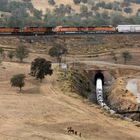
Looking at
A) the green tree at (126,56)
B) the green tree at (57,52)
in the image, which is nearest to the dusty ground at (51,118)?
the green tree at (57,52)

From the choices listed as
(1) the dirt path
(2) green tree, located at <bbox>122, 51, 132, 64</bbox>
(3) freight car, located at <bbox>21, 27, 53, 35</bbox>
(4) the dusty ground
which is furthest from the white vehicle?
(4) the dusty ground

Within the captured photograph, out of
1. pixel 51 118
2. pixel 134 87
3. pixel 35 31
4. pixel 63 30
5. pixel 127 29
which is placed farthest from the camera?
pixel 127 29

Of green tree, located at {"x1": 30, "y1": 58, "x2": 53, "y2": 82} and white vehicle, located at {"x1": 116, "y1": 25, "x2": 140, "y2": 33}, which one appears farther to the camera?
white vehicle, located at {"x1": 116, "y1": 25, "x2": 140, "y2": 33}

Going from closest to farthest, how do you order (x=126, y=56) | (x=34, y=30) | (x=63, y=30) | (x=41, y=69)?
(x=41, y=69) < (x=126, y=56) < (x=34, y=30) < (x=63, y=30)

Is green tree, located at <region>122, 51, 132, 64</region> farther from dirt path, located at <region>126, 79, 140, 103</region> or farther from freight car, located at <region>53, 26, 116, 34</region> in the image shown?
dirt path, located at <region>126, 79, 140, 103</region>

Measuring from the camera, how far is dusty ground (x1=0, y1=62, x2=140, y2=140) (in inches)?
2085

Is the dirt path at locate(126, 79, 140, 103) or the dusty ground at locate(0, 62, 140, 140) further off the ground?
the dirt path at locate(126, 79, 140, 103)

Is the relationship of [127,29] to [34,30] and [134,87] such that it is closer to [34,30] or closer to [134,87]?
[34,30]

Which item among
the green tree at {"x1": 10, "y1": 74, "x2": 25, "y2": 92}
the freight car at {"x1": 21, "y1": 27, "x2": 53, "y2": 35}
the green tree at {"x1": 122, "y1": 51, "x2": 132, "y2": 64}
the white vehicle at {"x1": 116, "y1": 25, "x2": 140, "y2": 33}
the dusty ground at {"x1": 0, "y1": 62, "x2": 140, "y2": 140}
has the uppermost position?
the white vehicle at {"x1": 116, "y1": 25, "x2": 140, "y2": 33}

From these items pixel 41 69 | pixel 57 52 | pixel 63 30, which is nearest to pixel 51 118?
pixel 41 69

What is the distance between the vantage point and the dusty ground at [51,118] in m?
53.0

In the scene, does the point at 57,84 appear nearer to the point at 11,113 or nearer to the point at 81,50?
the point at 11,113

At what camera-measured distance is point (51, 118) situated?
198 feet

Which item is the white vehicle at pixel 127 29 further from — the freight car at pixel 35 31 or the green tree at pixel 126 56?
the green tree at pixel 126 56
